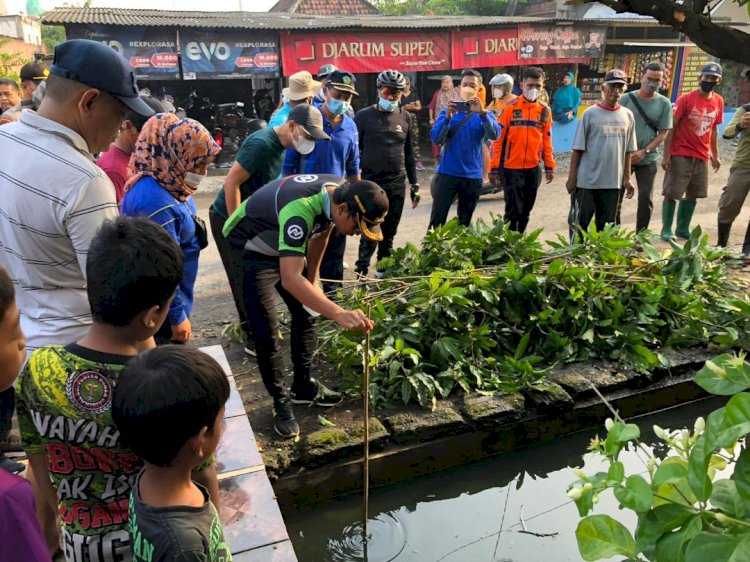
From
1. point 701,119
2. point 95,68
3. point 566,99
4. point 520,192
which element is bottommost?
point 566,99

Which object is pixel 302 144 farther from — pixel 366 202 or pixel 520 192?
pixel 520 192

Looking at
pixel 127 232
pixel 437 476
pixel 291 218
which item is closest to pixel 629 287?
pixel 437 476

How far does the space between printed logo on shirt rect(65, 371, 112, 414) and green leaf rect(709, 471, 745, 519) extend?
146cm

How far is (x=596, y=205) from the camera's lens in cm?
640

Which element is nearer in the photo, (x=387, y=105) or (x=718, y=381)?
(x=718, y=381)

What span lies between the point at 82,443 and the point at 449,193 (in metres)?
5.08

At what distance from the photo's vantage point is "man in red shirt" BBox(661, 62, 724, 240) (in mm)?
6848

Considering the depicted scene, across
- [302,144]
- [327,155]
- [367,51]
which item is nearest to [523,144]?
[327,155]

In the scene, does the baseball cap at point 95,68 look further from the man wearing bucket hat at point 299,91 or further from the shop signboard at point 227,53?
the shop signboard at point 227,53

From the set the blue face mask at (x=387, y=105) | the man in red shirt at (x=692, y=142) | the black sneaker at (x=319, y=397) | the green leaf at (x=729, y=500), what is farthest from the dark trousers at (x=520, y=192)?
the green leaf at (x=729, y=500)

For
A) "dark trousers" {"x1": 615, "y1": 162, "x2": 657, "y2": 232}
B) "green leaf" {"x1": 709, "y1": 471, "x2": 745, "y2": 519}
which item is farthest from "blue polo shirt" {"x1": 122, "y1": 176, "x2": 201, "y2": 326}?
"dark trousers" {"x1": 615, "y1": 162, "x2": 657, "y2": 232}

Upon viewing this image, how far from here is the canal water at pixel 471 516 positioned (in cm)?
308

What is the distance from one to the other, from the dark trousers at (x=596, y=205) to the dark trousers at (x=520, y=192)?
456 millimetres

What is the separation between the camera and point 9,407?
233cm
